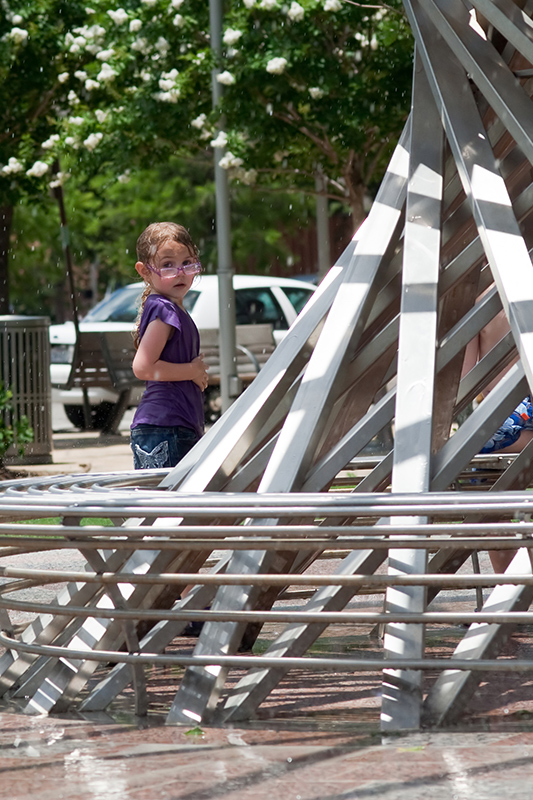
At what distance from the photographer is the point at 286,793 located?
128 inches

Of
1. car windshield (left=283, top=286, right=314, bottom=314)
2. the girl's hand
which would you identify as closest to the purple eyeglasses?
the girl's hand

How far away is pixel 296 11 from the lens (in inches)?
508

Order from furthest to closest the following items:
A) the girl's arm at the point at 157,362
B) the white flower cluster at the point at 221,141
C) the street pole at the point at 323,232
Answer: the street pole at the point at 323,232 < the white flower cluster at the point at 221,141 < the girl's arm at the point at 157,362

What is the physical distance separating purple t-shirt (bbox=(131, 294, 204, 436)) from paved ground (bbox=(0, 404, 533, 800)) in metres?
1.40

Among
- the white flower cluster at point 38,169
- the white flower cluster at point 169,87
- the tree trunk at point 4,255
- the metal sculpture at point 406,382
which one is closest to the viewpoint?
the metal sculpture at point 406,382

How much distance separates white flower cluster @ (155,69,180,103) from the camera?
1397 cm

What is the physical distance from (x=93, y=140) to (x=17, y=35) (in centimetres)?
147

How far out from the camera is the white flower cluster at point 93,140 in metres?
14.5

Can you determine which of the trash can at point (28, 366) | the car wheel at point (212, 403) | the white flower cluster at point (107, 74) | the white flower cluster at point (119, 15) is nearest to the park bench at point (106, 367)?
the car wheel at point (212, 403)

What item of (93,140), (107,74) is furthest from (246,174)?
(107,74)

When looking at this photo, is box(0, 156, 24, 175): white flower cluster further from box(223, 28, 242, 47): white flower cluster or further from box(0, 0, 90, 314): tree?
box(223, 28, 242, 47): white flower cluster

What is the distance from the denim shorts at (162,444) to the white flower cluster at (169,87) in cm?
913

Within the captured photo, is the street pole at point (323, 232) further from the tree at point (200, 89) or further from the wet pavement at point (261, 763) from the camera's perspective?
the wet pavement at point (261, 763)

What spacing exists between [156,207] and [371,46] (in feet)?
70.4
